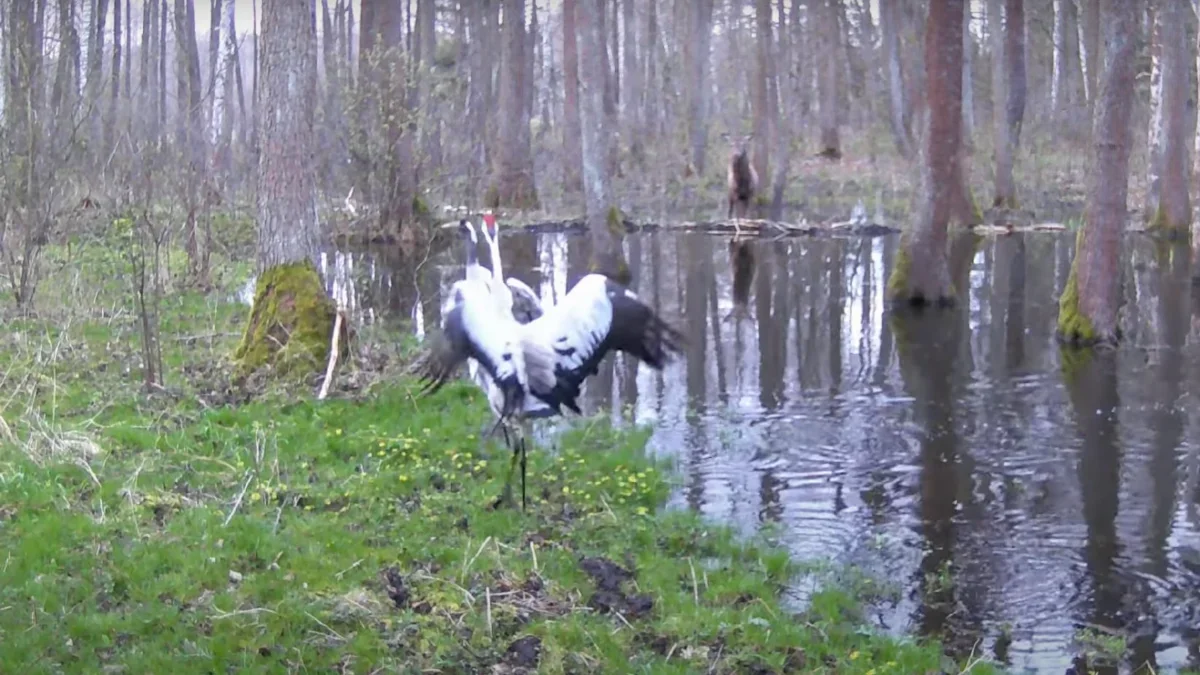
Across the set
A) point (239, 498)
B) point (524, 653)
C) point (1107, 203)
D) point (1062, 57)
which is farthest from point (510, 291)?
point (1062, 57)

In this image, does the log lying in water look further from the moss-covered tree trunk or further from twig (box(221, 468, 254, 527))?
twig (box(221, 468, 254, 527))

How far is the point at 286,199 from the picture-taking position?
38.4 ft

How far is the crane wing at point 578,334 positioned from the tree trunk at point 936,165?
30.7ft

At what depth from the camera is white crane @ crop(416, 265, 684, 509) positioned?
8039 millimetres

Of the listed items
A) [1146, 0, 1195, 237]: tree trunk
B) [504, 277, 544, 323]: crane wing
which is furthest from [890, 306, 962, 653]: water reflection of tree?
[1146, 0, 1195, 237]: tree trunk

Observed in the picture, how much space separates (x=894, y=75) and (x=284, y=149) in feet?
104

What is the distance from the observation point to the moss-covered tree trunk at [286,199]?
1148 centimetres

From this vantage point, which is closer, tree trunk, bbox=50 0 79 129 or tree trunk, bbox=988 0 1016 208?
tree trunk, bbox=50 0 79 129

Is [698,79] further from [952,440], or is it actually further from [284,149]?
[952,440]

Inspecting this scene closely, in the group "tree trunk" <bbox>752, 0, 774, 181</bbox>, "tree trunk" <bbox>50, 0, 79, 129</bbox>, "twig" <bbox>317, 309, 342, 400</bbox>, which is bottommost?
"twig" <bbox>317, 309, 342, 400</bbox>

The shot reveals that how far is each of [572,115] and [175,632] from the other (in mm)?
28012

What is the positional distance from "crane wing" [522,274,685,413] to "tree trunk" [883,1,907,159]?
32912 mm

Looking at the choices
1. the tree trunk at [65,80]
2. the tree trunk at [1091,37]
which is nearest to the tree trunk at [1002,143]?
the tree trunk at [1091,37]

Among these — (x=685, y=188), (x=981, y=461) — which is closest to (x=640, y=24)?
(x=685, y=188)
